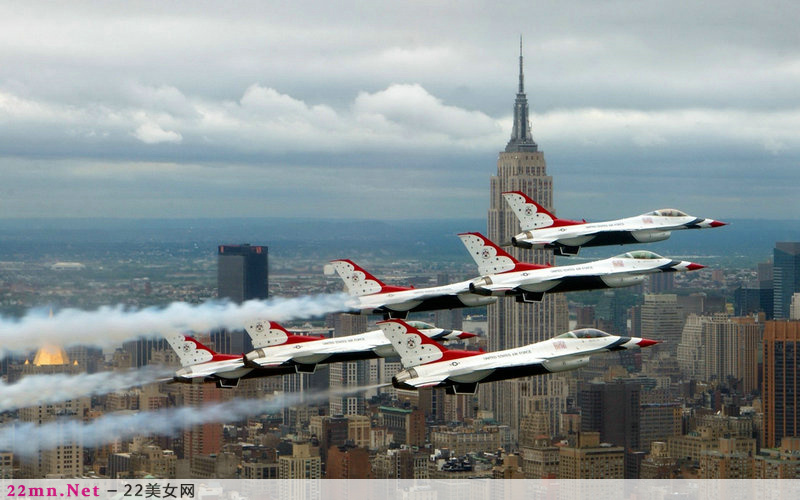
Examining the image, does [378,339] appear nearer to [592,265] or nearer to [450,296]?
[450,296]

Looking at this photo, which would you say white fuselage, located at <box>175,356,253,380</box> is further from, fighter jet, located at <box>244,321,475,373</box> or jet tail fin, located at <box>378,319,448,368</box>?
jet tail fin, located at <box>378,319,448,368</box>

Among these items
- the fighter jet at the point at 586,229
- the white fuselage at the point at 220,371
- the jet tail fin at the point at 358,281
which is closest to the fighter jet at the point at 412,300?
the jet tail fin at the point at 358,281

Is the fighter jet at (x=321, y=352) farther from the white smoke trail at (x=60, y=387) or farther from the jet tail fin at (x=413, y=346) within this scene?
the white smoke trail at (x=60, y=387)

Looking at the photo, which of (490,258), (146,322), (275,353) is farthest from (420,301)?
(146,322)

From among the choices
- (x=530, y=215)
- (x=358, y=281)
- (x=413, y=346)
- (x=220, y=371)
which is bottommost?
(x=220, y=371)

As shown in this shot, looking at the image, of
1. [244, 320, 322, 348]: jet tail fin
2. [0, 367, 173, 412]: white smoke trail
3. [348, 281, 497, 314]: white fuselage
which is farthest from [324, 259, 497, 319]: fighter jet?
[0, 367, 173, 412]: white smoke trail

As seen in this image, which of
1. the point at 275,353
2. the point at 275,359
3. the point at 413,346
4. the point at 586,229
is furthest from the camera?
the point at 586,229

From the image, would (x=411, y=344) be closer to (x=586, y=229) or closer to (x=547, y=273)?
(x=547, y=273)
